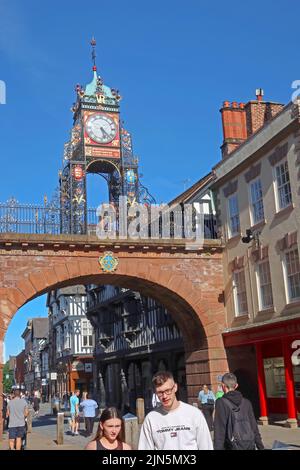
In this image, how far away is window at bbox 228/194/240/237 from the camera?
65.1ft

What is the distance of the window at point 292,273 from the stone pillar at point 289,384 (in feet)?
4.73

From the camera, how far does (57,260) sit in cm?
1866

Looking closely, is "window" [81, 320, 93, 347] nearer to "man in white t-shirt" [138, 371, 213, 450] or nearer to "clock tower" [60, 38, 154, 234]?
"clock tower" [60, 38, 154, 234]

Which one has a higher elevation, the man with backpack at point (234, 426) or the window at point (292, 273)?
the window at point (292, 273)

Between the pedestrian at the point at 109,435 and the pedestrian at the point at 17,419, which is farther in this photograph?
the pedestrian at the point at 17,419

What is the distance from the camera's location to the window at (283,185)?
1683 cm

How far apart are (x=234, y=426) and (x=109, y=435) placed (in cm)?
183

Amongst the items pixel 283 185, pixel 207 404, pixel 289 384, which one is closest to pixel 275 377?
pixel 289 384

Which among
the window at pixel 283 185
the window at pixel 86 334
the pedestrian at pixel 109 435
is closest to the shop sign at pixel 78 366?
the window at pixel 86 334

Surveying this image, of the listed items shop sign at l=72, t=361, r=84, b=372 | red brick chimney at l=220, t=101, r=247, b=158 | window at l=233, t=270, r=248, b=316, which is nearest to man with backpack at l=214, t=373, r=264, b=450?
window at l=233, t=270, r=248, b=316

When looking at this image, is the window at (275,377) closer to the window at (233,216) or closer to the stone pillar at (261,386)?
the stone pillar at (261,386)
